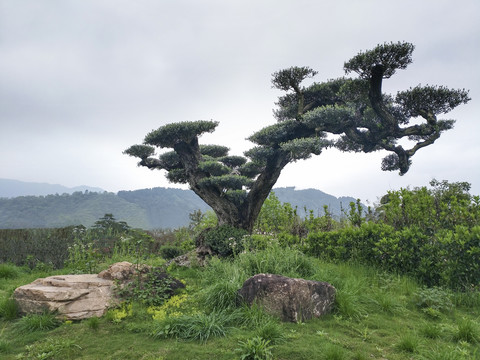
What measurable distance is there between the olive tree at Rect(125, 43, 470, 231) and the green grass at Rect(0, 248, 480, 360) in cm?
524

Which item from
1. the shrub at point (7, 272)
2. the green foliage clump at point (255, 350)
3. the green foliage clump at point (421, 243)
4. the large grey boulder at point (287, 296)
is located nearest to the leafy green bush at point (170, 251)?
the shrub at point (7, 272)

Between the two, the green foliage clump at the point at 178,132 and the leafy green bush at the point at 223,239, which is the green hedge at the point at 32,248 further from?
the leafy green bush at the point at 223,239

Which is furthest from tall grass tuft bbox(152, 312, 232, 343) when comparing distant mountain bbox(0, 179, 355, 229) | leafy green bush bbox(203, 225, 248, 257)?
distant mountain bbox(0, 179, 355, 229)

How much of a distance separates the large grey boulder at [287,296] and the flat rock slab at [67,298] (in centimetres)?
235

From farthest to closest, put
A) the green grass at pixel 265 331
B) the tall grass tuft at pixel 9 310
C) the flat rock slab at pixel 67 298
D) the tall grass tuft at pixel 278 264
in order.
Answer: the tall grass tuft at pixel 278 264 → the tall grass tuft at pixel 9 310 → the flat rock slab at pixel 67 298 → the green grass at pixel 265 331

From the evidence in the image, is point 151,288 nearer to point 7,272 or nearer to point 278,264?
point 278,264

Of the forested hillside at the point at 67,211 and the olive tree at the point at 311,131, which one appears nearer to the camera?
the olive tree at the point at 311,131

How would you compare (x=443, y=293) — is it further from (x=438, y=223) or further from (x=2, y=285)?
(x=2, y=285)

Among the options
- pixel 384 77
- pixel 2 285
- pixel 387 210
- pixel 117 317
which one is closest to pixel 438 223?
pixel 387 210

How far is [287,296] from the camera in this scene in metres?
4.37

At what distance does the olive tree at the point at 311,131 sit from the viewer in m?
9.39

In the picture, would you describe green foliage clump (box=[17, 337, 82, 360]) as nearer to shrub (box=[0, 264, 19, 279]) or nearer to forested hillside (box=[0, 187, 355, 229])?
shrub (box=[0, 264, 19, 279])

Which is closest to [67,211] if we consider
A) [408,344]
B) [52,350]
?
[52,350]

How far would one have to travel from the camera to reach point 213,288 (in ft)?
16.2
